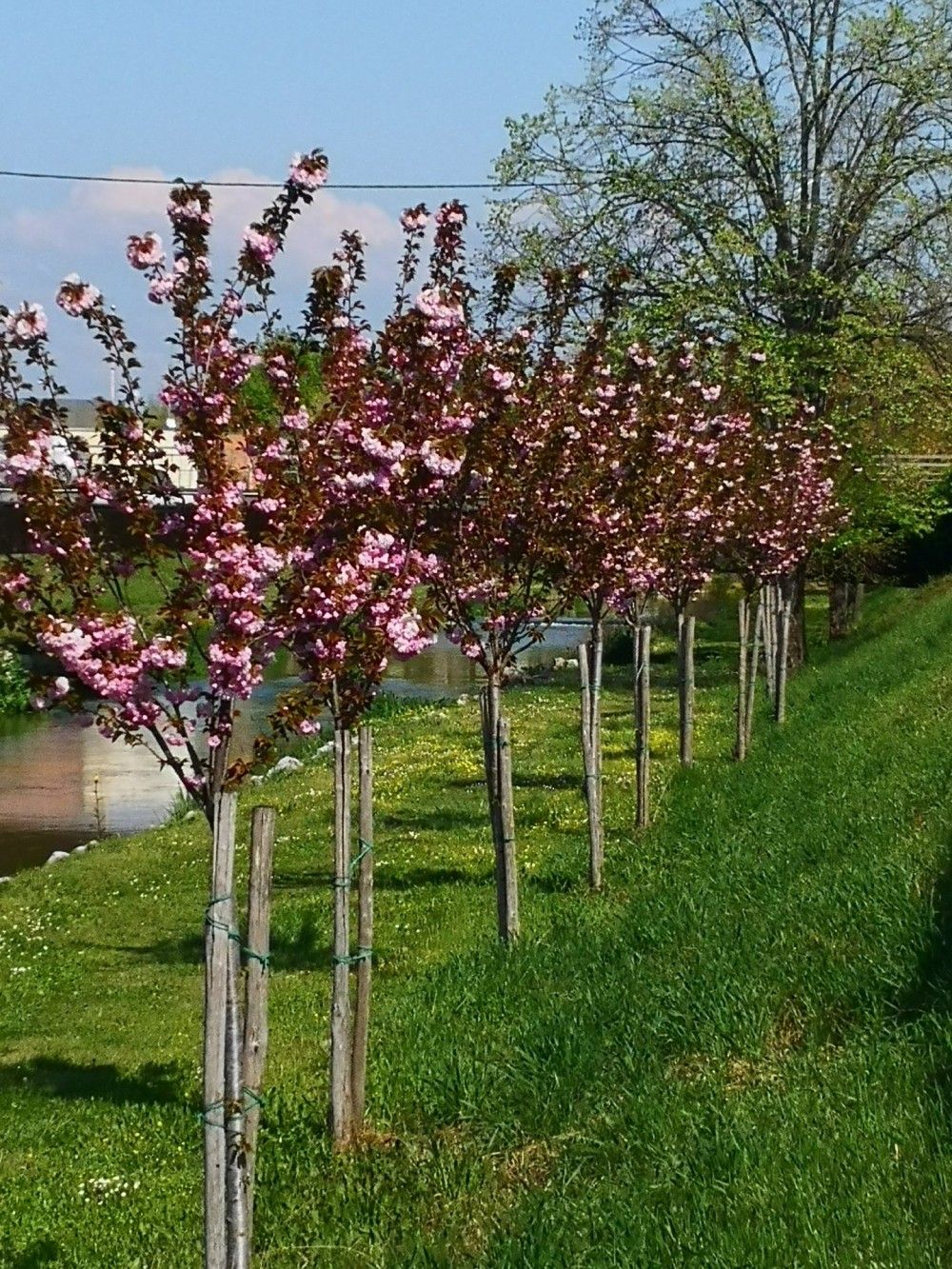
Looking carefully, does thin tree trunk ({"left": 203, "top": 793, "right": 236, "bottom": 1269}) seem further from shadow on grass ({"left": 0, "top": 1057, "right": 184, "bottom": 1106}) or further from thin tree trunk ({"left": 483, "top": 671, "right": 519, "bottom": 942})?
thin tree trunk ({"left": 483, "top": 671, "right": 519, "bottom": 942})

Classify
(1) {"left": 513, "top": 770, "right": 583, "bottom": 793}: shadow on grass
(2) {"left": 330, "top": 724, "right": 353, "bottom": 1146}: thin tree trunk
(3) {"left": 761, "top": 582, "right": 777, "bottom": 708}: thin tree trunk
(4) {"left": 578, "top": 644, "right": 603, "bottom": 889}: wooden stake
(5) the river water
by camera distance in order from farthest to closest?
(3) {"left": 761, "top": 582, "right": 777, "bottom": 708}: thin tree trunk < (5) the river water < (1) {"left": 513, "top": 770, "right": 583, "bottom": 793}: shadow on grass < (4) {"left": 578, "top": 644, "right": 603, "bottom": 889}: wooden stake < (2) {"left": 330, "top": 724, "right": 353, "bottom": 1146}: thin tree trunk

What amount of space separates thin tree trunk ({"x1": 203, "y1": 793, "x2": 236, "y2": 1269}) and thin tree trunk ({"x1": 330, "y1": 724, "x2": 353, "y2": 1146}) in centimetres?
171

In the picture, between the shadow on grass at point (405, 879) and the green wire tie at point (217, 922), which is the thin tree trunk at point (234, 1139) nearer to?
the green wire tie at point (217, 922)

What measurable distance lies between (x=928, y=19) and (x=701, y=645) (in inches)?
794

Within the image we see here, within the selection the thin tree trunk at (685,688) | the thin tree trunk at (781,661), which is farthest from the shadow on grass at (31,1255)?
the thin tree trunk at (781,661)

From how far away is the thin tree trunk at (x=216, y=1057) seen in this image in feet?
16.4

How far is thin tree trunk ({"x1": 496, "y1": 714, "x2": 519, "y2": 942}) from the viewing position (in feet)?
32.3

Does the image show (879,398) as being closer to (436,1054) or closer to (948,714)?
(948,714)

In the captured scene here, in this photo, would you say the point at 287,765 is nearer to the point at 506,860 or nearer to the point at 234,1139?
the point at 506,860

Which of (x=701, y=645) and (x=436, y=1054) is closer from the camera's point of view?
(x=436, y=1054)

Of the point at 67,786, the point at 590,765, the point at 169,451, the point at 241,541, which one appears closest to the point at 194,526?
the point at 241,541

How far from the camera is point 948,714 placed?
45.9 feet

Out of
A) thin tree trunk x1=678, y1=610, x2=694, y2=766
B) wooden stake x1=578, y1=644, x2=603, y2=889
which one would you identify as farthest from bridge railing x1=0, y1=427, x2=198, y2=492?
thin tree trunk x1=678, y1=610, x2=694, y2=766

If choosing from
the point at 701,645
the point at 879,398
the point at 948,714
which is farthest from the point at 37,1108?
the point at 701,645
